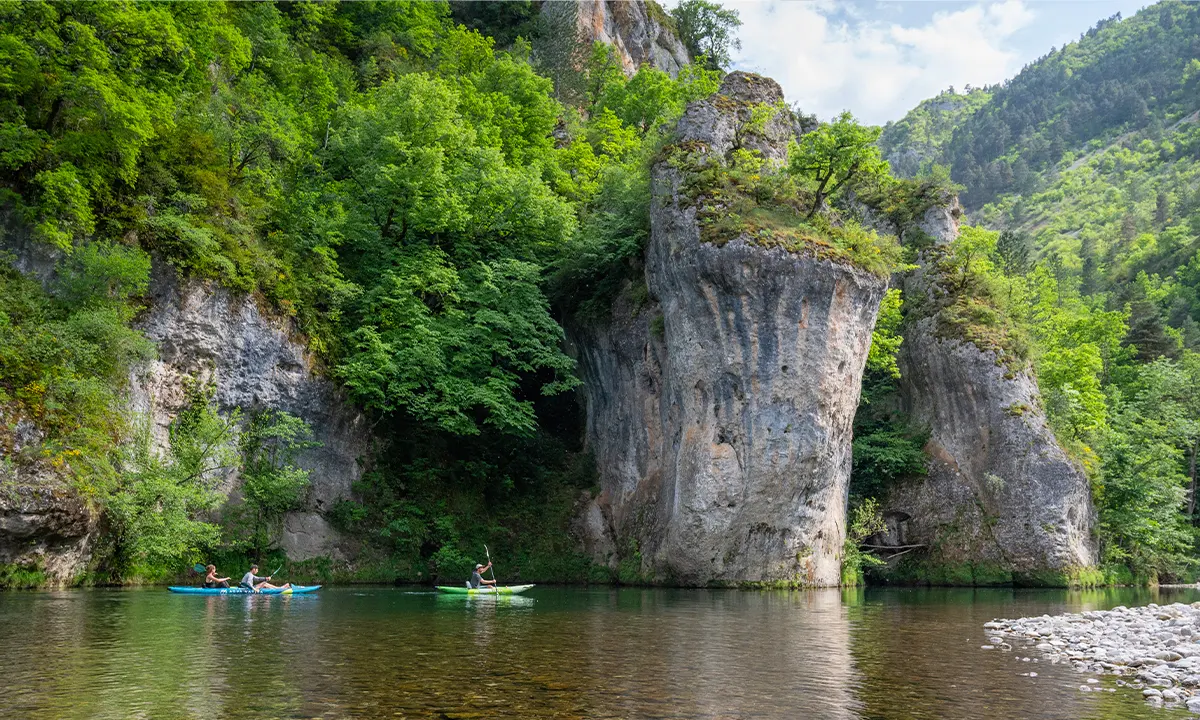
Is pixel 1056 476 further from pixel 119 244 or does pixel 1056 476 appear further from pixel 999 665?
pixel 119 244

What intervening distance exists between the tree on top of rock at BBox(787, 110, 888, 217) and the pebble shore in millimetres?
17997

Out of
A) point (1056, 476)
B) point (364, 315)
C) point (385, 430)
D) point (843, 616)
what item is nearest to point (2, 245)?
point (364, 315)

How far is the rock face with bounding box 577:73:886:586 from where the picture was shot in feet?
95.7

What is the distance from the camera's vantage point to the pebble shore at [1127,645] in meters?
11.2

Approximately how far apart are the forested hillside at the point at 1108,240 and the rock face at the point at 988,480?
8.19ft

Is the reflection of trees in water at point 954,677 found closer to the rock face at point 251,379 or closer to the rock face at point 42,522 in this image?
the rock face at point 251,379

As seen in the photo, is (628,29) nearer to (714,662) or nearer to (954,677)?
(714,662)

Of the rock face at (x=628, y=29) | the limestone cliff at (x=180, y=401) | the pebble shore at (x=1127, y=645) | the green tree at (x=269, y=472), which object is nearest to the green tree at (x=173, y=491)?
the limestone cliff at (x=180, y=401)

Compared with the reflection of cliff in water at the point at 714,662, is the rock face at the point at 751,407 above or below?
above

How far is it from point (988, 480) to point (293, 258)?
97.8ft

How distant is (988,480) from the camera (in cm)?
3488

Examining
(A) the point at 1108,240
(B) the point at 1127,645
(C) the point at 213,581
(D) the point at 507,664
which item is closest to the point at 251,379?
(C) the point at 213,581

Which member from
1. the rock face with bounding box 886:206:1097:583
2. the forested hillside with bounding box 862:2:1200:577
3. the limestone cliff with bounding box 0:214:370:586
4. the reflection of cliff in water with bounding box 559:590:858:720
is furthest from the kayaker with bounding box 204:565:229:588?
the forested hillside with bounding box 862:2:1200:577

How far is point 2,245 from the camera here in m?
25.5
